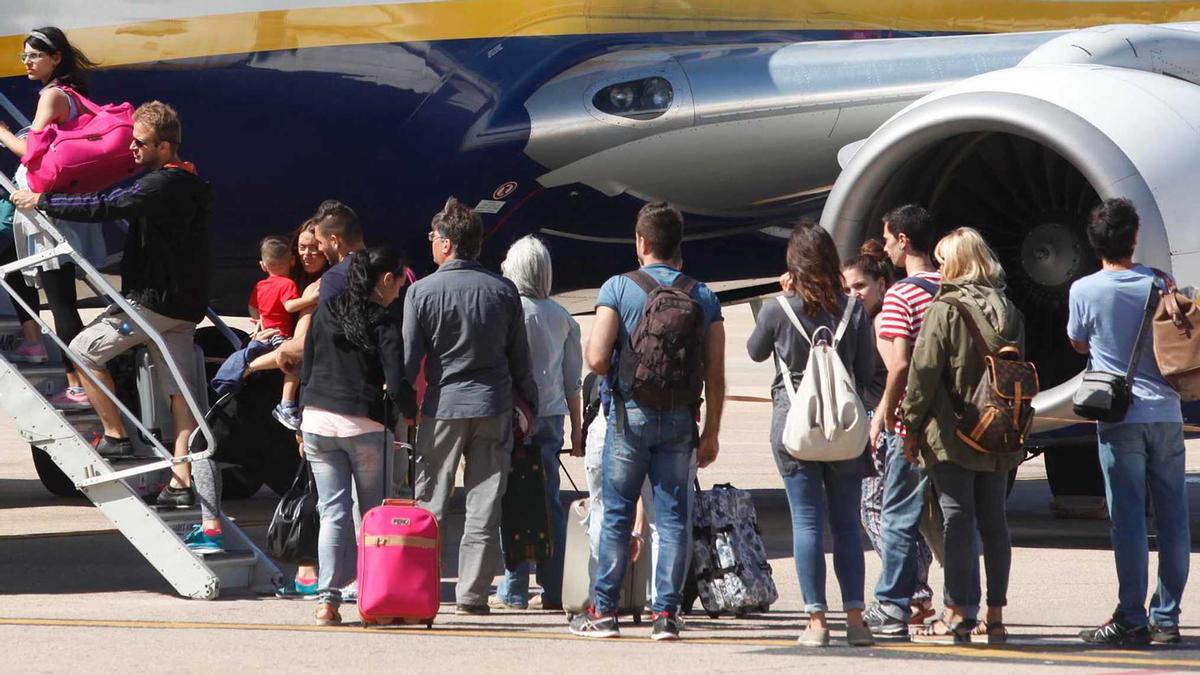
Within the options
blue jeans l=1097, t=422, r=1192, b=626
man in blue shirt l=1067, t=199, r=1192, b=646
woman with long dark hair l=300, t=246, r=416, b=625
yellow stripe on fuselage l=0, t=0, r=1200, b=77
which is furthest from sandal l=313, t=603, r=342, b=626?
yellow stripe on fuselage l=0, t=0, r=1200, b=77

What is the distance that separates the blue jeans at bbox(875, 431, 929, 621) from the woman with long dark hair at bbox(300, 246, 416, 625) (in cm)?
175

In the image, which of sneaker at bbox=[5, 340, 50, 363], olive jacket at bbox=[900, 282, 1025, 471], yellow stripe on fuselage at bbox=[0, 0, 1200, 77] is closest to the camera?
olive jacket at bbox=[900, 282, 1025, 471]

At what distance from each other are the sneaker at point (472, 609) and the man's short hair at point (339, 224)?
1.47 m

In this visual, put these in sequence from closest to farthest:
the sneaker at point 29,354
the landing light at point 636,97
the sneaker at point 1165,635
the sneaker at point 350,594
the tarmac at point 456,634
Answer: the tarmac at point 456,634, the sneaker at point 1165,635, the sneaker at point 350,594, the sneaker at point 29,354, the landing light at point 636,97

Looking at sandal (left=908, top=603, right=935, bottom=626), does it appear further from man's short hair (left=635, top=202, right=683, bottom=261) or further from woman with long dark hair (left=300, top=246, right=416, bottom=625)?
woman with long dark hair (left=300, top=246, right=416, bottom=625)

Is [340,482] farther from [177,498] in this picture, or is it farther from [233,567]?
[177,498]

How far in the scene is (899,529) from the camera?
272 inches

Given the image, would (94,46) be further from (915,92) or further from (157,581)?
(915,92)

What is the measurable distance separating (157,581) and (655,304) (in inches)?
116

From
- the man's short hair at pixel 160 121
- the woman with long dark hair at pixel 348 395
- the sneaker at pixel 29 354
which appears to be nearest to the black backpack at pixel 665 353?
the woman with long dark hair at pixel 348 395

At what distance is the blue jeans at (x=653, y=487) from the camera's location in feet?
22.6

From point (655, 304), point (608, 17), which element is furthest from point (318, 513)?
point (608, 17)

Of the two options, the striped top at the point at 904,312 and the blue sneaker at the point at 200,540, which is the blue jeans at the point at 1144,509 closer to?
the striped top at the point at 904,312

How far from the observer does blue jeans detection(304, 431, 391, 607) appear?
24.4 ft
